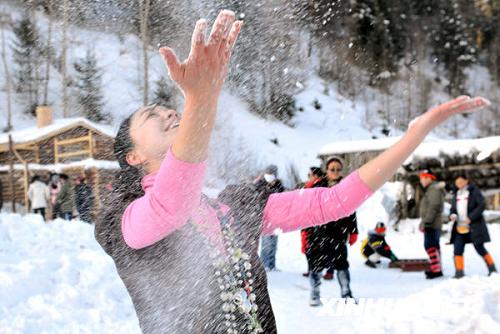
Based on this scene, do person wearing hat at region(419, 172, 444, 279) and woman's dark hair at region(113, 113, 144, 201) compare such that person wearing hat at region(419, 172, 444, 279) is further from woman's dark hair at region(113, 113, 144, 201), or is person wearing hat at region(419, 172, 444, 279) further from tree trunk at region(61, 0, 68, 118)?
tree trunk at region(61, 0, 68, 118)

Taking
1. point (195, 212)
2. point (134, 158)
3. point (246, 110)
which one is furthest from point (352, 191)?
point (246, 110)

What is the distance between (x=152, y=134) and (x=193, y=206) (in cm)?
33

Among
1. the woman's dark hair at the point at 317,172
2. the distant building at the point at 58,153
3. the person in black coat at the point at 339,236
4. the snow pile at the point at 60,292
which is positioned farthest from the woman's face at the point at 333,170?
the distant building at the point at 58,153

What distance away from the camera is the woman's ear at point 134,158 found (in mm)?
1541

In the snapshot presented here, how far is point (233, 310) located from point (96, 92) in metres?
28.9

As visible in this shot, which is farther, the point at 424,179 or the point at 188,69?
the point at 424,179

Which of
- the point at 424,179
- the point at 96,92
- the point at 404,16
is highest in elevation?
the point at 404,16

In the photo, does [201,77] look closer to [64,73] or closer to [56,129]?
[56,129]

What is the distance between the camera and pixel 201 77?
1125mm

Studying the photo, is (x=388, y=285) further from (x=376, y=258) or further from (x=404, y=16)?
(x=404, y=16)

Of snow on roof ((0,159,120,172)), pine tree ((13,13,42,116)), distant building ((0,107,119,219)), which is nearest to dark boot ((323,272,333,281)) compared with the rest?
snow on roof ((0,159,120,172))

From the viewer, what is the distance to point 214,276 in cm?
142

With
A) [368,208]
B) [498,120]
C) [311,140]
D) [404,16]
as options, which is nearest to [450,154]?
[368,208]

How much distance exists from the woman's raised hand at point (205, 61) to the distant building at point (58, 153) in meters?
16.6
